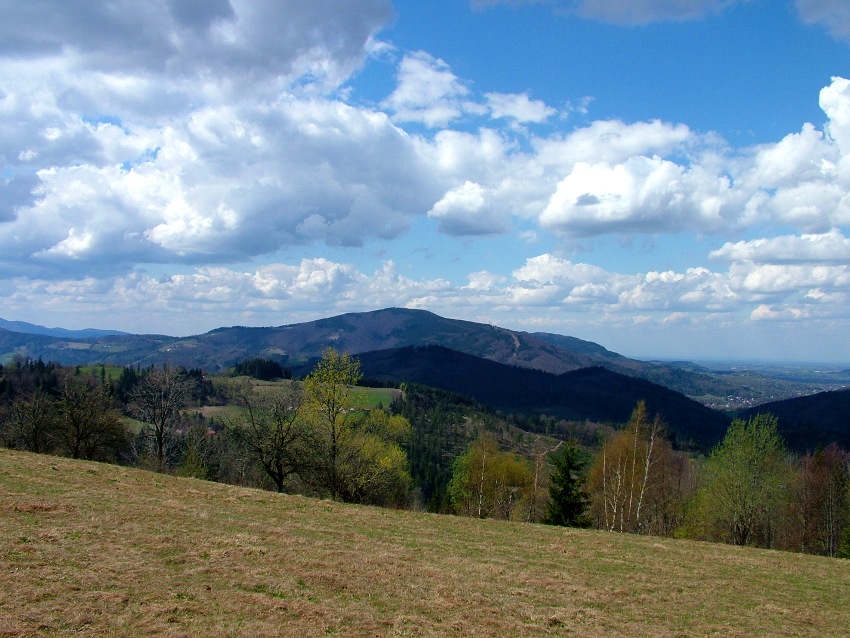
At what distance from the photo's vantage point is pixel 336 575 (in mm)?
17562

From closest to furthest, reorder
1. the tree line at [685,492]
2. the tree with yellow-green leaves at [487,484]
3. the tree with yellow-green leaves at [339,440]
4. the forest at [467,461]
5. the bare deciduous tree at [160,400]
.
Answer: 1. the tree with yellow-green leaves at [339,440]
2. the forest at [467,461]
3. the tree line at [685,492]
4. the bare deciduous tree at [160,400]
5. the tree with yellow-green leaves at [487,484]

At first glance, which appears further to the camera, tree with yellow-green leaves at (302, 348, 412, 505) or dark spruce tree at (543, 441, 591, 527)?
dark spruce tree at (543, 441, 591, 527)

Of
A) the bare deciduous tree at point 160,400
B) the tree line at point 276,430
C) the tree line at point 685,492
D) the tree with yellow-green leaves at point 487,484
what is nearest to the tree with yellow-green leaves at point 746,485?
the tree line at point 685,492

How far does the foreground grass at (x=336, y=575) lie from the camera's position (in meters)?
13.7

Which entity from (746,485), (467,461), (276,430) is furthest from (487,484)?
(276,430)

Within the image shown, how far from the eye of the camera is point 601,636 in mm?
15047

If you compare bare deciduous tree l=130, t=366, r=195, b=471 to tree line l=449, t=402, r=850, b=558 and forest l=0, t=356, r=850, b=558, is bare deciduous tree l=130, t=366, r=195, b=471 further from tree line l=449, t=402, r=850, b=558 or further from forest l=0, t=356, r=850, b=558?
tree line l=449, t=402, r=850, b=558

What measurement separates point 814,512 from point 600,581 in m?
49.3

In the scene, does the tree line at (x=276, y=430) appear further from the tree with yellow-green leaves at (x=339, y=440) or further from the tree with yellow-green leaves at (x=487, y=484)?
the tree with yellow-green leaves at (x=487, y=484)

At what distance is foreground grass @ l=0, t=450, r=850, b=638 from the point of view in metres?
13.7

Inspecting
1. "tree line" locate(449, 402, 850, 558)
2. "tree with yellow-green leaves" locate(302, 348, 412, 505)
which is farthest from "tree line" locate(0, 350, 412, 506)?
"tree line" locate(449, 402, 850, 558)

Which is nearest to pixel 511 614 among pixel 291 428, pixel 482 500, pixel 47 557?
pixel 47 557

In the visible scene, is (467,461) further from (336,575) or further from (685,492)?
(336,575)

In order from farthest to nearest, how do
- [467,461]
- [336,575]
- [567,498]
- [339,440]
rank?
[467,461] < [567,498] < [339,440] < [336,575]
